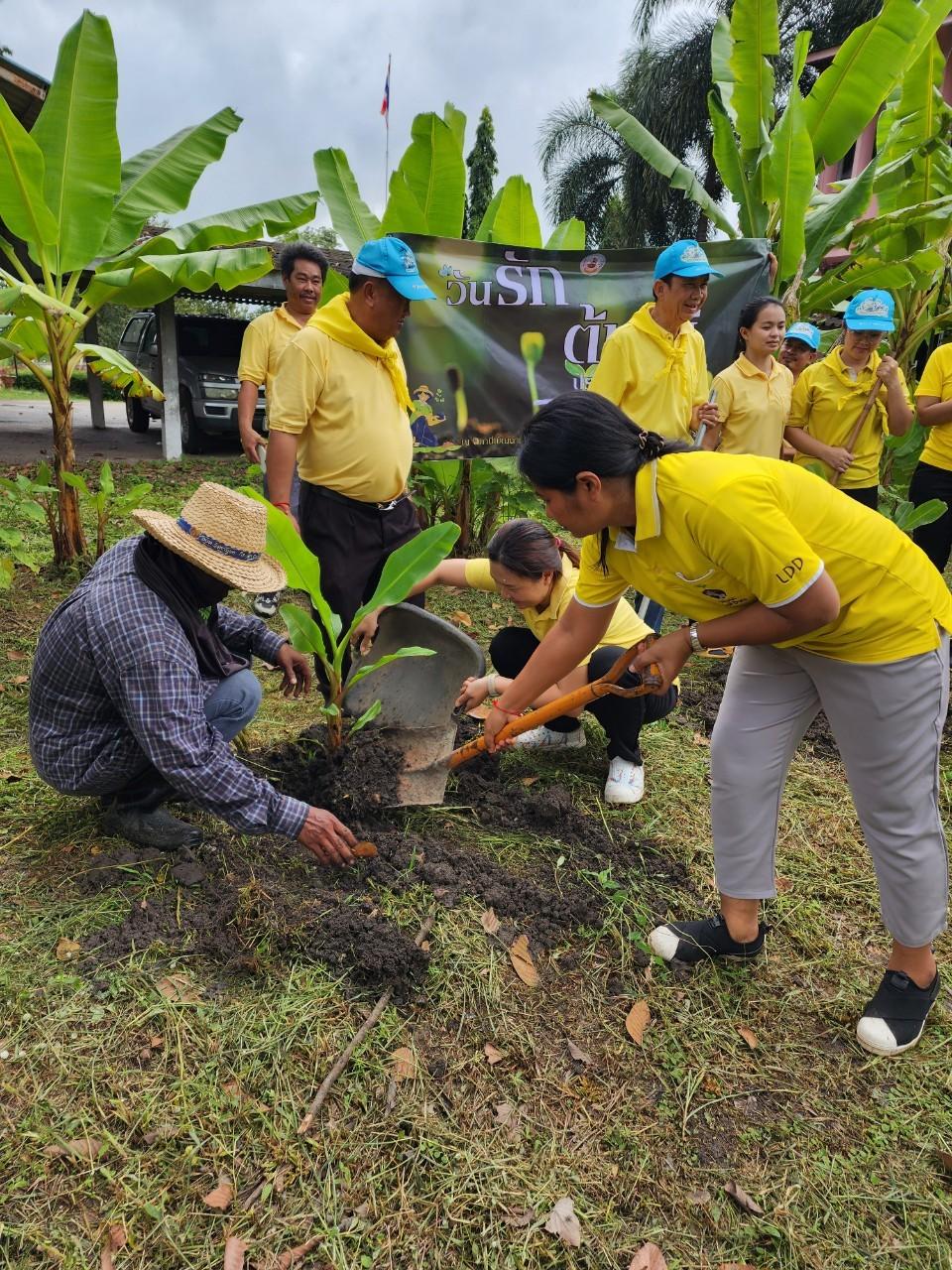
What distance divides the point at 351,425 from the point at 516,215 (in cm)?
337

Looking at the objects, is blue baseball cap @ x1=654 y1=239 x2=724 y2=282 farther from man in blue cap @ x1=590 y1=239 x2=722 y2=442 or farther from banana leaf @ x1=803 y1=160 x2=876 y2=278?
banana leaf @ x1=803 y1=160 x2=876 y2=278

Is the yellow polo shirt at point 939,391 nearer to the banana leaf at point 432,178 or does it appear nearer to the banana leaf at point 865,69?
the banana leaf at point 865,69

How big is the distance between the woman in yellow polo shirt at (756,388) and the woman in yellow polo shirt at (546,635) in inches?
54.2

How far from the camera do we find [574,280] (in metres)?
5.05

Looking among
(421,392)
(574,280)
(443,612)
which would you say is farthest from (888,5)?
(443,612)

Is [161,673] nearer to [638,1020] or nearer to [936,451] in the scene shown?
[638,1020]

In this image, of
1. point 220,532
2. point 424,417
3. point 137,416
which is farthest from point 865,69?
point 137,416

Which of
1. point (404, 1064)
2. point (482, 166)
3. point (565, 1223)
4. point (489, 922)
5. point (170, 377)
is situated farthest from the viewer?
point (482, 166)

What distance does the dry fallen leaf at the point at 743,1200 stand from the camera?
5.59 feet

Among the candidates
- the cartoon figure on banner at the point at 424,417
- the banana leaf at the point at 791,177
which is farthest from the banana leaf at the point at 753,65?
the cartoon figure on banner at the point at 424,417

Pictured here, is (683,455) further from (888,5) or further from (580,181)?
(580,181)

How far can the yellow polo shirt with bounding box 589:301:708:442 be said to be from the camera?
3.59 metres

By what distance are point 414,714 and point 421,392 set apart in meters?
2.62

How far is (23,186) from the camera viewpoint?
3854 mm
